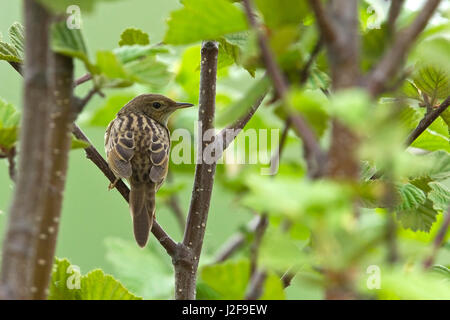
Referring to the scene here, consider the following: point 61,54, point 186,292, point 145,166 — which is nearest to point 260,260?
point 61,54

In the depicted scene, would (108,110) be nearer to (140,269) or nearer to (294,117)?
(140,269)

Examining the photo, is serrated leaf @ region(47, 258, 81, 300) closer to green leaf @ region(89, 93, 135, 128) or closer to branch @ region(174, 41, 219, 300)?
branch @ region(174, 41, 219, 300)

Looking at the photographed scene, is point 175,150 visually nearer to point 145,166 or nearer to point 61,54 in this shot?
point 145,166

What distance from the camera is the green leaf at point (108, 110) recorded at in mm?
2354

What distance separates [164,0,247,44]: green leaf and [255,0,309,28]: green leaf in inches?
1.7

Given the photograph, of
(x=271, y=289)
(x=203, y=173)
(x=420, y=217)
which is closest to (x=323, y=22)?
(x=271, y=289)

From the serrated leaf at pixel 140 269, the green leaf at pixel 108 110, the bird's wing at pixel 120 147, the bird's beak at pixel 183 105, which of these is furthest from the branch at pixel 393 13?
the bird's beak at pixel 183 105

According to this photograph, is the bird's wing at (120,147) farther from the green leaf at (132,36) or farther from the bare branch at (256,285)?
the bare branch at (256,285)

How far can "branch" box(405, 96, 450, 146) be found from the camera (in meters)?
1.32

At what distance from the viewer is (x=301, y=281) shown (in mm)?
621

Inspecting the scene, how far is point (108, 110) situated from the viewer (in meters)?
2.43

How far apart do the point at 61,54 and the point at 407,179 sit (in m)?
0.97

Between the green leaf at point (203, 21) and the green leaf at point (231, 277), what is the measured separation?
0.27 meters

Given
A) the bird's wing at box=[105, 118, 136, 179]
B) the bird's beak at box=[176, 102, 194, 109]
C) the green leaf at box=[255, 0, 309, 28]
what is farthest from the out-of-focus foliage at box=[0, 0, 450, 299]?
the bird's beak at box=[176, 102, 194, 109]
